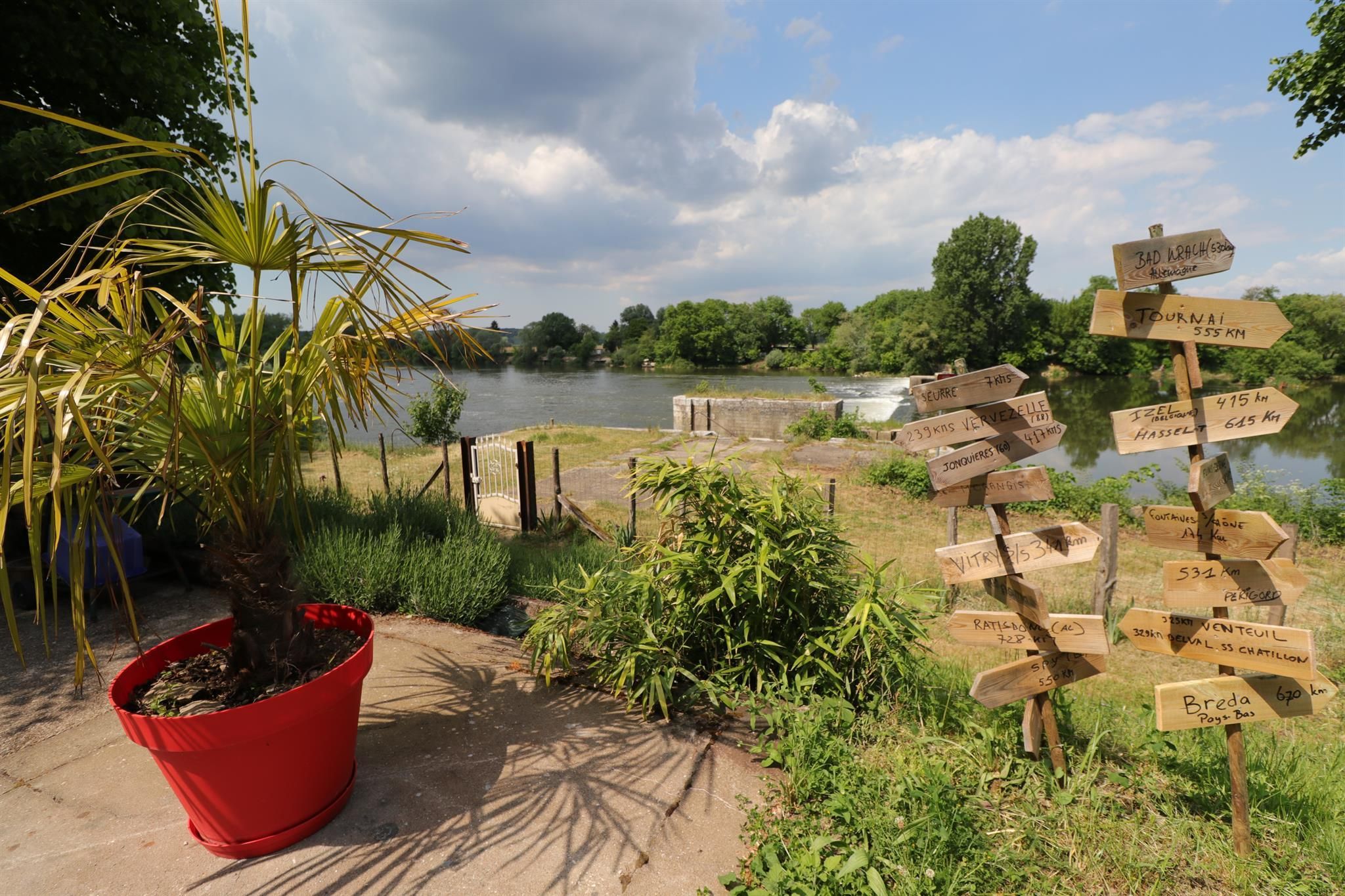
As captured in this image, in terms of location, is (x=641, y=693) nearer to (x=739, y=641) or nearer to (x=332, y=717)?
(x=739, y=641)

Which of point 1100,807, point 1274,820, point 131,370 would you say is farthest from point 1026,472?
point 131,370

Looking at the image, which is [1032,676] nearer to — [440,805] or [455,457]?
[440,805]

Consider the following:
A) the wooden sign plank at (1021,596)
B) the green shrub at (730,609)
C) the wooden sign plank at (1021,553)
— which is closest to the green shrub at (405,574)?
the green shrub at (730,609)

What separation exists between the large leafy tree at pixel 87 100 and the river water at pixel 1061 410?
2998 mm

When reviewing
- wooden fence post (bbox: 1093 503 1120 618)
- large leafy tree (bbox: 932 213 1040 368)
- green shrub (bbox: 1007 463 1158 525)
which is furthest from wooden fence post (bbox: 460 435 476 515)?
large leafy tree (bbox: 932 213 1040 368)

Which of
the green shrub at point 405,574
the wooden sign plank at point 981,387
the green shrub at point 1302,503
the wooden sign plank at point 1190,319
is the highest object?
the wooden sign plank at point 1190,319

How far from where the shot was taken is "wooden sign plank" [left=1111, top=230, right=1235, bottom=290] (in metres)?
2.11

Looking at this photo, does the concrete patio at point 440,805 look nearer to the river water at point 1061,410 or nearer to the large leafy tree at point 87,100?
the river water at point 1061,410

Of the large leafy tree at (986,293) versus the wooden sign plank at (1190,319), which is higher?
the large leafy tree at (986,293)

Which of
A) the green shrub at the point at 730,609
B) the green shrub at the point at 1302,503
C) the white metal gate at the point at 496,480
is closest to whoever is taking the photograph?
the green shrub at the point at 730,609

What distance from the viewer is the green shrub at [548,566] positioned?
4.69 m

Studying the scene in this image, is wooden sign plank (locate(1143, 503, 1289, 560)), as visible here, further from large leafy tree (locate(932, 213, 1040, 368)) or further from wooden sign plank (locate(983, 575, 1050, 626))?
large leafy tree (locate(932, 213, 1040, 368))

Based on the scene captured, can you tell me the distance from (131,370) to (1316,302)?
181 feet

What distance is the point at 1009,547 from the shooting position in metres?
2.48
